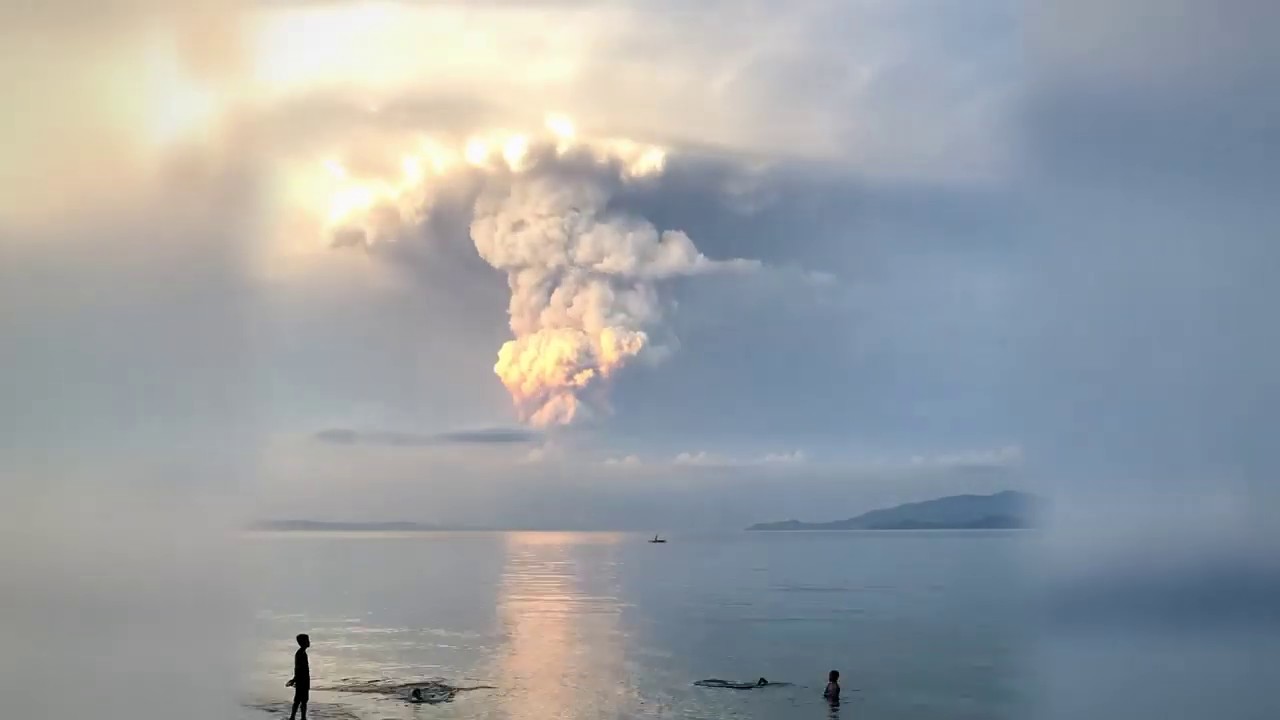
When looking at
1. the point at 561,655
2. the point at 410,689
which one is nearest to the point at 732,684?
the point at 561,655

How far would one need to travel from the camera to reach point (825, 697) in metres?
25.6

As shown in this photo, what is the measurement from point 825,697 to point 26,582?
49760mm

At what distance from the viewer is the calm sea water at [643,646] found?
24281mm

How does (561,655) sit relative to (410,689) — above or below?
below

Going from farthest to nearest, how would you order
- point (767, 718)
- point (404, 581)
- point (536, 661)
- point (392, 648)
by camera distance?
1. point (404, 581)
2. point (392, 648)
3. point (536, 661)
4. point (767, 718)

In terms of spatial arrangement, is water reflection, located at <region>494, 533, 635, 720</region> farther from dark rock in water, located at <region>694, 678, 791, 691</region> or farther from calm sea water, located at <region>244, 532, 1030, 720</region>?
dark rock in water, located at <region>694, 678, 791, 691</region>

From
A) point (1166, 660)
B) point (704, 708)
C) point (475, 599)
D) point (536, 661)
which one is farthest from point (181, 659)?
point (1166, 660)

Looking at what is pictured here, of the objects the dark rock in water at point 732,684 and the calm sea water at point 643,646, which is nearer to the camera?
the calm sea water at point 643,646

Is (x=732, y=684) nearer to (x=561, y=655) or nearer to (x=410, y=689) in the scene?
(x=561, y=655)

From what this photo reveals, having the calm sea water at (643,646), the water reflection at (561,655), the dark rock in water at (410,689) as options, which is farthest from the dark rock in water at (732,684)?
the dark rock in water at (410,689)

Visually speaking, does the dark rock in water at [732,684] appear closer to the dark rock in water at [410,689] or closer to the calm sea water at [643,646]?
the calm sea water at [643,646]

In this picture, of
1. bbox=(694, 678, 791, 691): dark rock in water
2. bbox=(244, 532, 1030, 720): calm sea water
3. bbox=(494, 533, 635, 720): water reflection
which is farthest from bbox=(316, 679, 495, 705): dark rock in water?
bbox=(694, 678, 791, 691): dark rock in water

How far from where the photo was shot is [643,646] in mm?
34844

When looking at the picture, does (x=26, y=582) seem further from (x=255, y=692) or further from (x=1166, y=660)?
(x=1166, y=660)
